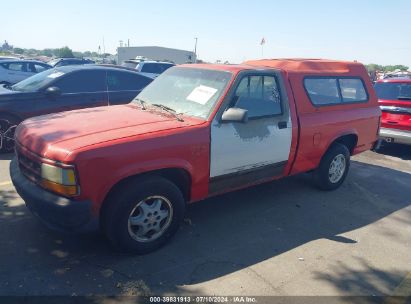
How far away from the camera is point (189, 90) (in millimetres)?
4289

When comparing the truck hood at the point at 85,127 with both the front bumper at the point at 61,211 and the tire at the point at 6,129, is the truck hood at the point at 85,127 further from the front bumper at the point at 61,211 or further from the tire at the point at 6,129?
the tire at the point at 6,129

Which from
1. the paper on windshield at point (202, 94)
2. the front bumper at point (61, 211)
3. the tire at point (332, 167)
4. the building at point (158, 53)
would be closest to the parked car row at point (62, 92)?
the paper on windshield at point (202, 94)

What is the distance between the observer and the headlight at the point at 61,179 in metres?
2.99

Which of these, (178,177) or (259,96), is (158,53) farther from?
(178,177)

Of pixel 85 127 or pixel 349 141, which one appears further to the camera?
pixel 349 141

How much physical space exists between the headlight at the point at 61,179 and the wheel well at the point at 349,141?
399 cm

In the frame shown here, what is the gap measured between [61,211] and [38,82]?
4.70 metres

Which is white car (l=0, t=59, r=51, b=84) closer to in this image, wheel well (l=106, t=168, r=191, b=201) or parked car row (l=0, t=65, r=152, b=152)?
parked car row (l=0, t=65, r=152, b=152)

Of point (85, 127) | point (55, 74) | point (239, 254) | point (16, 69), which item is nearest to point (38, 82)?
point (55, 74)

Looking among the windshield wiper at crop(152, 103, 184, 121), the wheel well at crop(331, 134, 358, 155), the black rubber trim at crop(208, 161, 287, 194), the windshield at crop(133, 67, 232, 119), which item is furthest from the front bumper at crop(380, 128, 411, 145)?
the windshield wiper at crop(152, 103, 184, 121)

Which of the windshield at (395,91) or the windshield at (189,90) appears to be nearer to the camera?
the windshield at (189,90)

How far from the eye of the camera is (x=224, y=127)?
3889 millimetres

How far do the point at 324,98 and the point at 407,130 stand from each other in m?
3.66

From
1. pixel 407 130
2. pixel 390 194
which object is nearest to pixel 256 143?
pixel 390 194
